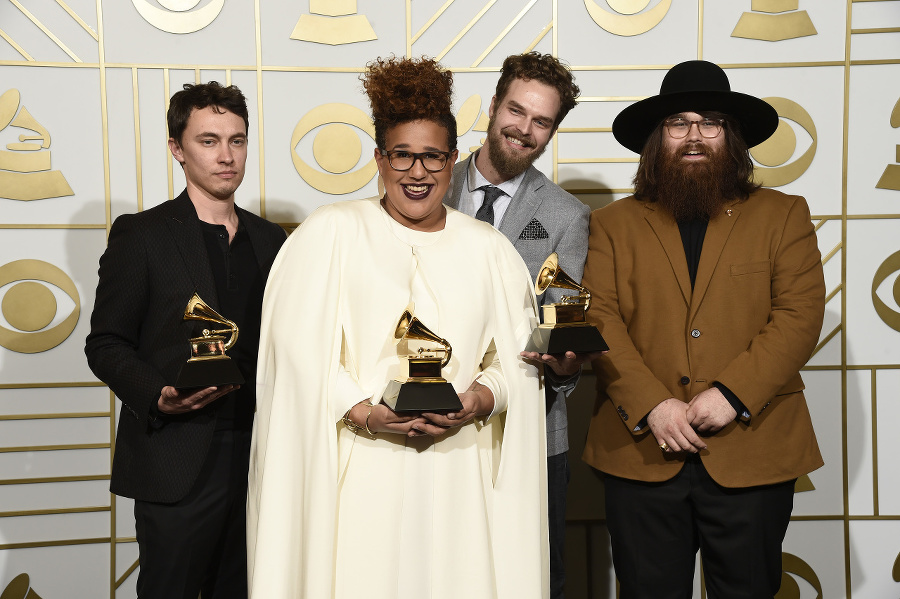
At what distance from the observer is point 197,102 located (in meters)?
3.10

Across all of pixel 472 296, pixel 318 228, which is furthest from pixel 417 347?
pixel 318 228

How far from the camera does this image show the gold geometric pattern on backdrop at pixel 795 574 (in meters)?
4.64

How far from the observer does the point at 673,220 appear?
3.13m

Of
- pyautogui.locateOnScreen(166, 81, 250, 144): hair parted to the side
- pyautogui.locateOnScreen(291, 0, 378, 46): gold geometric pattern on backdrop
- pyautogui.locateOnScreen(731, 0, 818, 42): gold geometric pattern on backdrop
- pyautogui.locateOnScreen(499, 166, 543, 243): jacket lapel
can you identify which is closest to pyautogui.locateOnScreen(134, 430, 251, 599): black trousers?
pyautogui.locateOnScreen(166, 81, 250, 144): hair parted to the side

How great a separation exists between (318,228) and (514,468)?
39.4 inches

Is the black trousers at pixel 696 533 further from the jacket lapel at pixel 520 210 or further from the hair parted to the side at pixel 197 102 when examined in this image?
the hair parted to the side at pixel 197 102

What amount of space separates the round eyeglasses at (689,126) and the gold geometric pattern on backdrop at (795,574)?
9.05 feet

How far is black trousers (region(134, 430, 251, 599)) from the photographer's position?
2.90 meters

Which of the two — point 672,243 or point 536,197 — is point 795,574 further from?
point 536,197

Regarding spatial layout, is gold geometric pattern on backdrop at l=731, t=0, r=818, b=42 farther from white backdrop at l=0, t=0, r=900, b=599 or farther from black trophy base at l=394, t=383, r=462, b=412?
black trophy base at l=394, t=383, r=462, b=412

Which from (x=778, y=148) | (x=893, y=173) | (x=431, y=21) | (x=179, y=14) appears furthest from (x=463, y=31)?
(x=893, y=173)

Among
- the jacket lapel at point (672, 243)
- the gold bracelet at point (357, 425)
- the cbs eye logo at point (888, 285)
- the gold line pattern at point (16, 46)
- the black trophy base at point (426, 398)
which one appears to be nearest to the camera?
the black trophy base at point (426, 398)

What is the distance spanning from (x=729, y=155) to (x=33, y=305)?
354 centimetres

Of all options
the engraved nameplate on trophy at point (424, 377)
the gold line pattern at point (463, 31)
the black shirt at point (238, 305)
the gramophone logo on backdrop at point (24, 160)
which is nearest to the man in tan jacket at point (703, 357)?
the engraved nameplate on trophy at point (424, 377)
